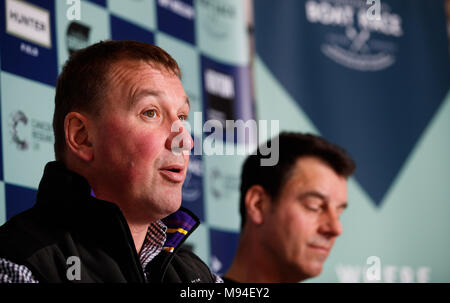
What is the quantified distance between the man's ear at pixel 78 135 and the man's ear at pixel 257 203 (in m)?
1.06

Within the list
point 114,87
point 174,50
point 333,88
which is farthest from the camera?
point 333,88

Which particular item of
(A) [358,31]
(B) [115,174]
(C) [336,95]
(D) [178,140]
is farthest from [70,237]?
(A) [358,31]

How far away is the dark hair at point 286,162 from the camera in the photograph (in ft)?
7.70

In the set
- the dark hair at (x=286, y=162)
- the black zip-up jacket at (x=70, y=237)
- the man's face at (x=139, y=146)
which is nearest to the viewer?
the black zip-up jacket at (x=70, y=237)

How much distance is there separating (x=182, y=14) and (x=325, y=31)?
2.80 ft

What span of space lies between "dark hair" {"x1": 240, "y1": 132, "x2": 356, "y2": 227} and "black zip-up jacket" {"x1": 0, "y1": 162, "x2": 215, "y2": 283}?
1.03 metres

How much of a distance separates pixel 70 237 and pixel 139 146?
9.3 inches

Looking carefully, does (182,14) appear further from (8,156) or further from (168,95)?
(168,95)

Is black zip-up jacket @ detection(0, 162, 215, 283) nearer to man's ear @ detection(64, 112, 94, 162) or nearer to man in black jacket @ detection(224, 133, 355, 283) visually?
man's ear @ detection(64, 112, 94, 162)

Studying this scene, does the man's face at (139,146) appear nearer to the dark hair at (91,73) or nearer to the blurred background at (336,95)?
the dark hair at (91,73)

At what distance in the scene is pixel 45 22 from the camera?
210 centimetres

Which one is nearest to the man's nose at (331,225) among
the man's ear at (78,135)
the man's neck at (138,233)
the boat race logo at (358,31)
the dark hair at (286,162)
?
the dark hair at (286,162)

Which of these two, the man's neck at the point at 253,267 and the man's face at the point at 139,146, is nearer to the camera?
the man's face at the point at 139,146

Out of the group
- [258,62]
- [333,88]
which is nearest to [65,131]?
[258,62]
